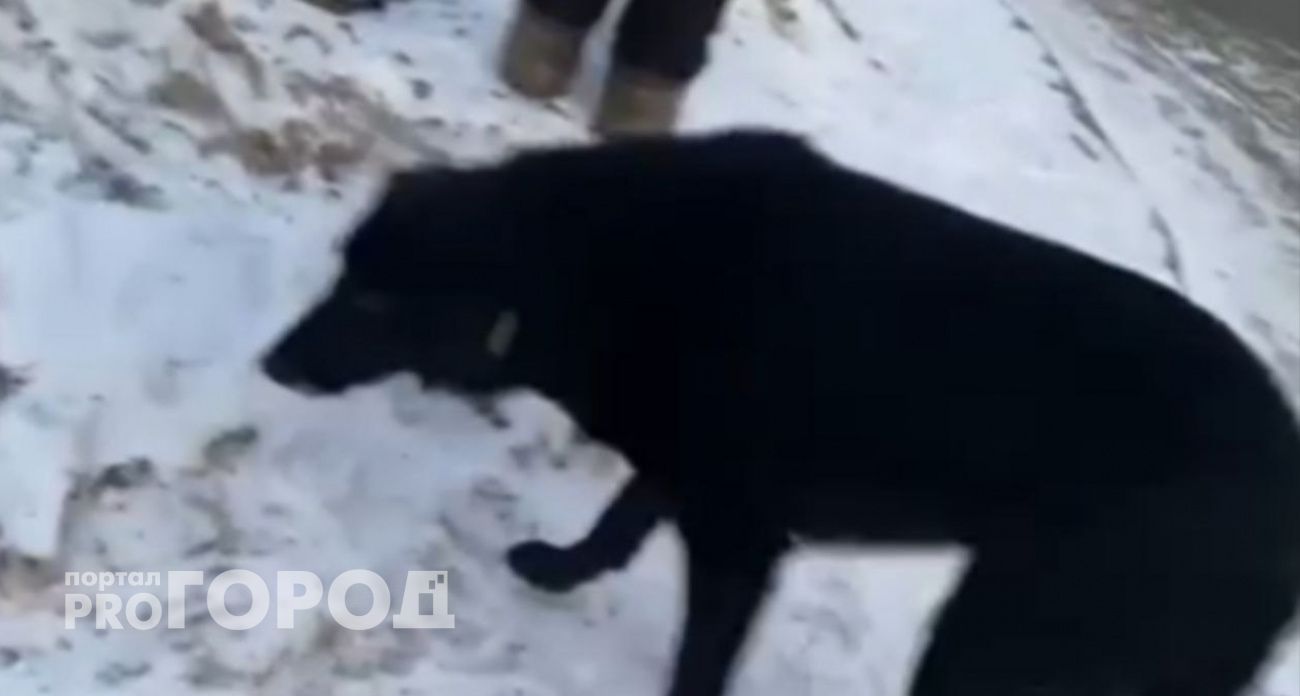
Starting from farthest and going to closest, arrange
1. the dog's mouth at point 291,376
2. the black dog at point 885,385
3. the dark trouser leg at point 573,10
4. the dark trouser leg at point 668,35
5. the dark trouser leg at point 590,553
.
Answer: the dark trouser leg at point 573,10 → the dark trouser leg at point 668,35 → the dark trouser leg at point 590,553 → the dog's mouth at point 291,376 → the black dog at point 885,385

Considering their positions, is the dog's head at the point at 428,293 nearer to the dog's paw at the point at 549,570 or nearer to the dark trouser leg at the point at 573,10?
the dog's paw at the point at 549,570

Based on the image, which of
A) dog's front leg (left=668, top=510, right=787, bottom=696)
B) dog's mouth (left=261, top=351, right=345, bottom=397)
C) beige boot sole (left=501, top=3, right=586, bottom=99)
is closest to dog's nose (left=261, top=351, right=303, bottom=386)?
dog's mouth (left=261, top=351, right=345, bottom=397)

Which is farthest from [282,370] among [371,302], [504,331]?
[504,331]

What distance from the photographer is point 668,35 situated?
160 inches

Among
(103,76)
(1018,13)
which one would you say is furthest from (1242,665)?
(1018,13)

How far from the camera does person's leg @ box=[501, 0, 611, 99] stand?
13.6 ft

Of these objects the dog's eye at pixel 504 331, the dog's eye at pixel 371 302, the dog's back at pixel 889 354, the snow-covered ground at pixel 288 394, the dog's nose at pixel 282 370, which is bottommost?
the snow-covered ground at pixel 288 394

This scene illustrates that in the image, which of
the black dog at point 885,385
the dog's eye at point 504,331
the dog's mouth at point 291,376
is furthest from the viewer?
the dog's mouth at point 291,376

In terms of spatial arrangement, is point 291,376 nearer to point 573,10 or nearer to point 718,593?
point 718,593

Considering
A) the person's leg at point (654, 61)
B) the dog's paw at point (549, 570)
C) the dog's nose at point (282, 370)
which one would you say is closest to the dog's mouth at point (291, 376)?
the dog's nose at point (282, 370)

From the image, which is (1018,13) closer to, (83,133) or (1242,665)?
(83,133)

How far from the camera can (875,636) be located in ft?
11.4

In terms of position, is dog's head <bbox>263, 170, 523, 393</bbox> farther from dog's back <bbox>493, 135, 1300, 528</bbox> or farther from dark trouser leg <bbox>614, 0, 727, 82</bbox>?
dark trouser leg <bbox>614, 0, 727, 82</bbox>

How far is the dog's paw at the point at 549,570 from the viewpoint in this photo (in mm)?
3375
